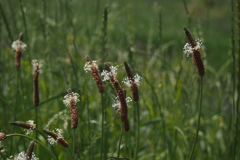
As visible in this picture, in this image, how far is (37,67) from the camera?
4.66ft

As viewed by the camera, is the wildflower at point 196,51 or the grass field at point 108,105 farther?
the grass field at point 108,105

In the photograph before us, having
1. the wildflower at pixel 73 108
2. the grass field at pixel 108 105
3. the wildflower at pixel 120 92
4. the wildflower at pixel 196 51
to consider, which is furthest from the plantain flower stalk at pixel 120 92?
the grass field at pixel 108 105

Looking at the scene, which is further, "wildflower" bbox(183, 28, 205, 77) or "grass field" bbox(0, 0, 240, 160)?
"grass field" bbox(0, 0, 240, 160)

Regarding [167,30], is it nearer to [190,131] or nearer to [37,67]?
[190,131]

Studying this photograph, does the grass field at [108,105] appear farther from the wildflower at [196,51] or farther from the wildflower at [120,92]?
the wildflower at [196,51]

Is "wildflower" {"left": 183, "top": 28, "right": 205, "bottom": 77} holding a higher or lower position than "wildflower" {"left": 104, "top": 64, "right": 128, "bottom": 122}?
higher

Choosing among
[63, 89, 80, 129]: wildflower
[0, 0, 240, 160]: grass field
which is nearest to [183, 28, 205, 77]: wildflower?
[63, 89, 80, 129]: wildflower

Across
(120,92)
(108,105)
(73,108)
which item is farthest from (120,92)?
(108,105)

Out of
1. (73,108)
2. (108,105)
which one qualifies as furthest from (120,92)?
(108,105)

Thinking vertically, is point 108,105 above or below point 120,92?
above

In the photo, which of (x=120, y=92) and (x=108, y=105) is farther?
(x=108, y=105)

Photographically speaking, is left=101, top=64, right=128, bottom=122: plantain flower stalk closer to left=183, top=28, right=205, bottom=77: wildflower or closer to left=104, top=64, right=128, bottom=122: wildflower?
left=104, top=64, right=128, bottom=122: wildflower

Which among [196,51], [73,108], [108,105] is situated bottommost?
[73,108]

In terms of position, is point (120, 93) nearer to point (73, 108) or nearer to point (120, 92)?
point (120, 92)
